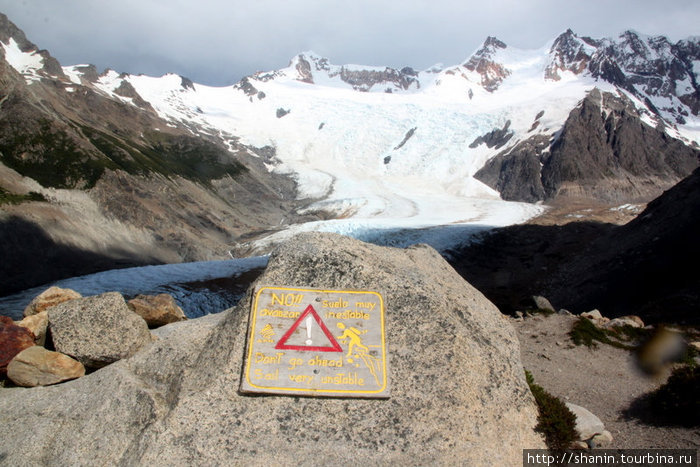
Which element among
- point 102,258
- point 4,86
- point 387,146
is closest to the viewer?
point 102,258

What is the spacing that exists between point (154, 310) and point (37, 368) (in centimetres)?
356

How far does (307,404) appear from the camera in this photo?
6.34m

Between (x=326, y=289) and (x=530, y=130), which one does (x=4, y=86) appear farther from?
(x=530, y=130)

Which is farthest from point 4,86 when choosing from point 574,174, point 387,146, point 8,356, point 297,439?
point 574,174

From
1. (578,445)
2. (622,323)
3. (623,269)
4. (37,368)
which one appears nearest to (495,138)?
(623,269)

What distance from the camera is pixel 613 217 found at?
70125 millimetres

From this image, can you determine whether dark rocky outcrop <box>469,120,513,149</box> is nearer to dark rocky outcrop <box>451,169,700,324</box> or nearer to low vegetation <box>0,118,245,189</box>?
dark rocky outcrop <box>451,169,700,324</box>

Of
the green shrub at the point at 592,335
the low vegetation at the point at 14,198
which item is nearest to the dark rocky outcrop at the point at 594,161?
the low vegetation at the point at 14,198

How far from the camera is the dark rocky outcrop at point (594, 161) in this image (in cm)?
12662

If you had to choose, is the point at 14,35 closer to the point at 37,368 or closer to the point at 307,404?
the point at 37,368

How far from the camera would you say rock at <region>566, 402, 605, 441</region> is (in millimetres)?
7590

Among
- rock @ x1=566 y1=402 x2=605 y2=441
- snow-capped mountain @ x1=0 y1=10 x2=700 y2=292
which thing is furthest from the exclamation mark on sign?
snow-capped mountain @ x1=0 y1=10 x2=700 y2=292

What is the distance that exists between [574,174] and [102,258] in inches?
4773

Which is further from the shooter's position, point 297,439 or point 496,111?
point 496,111
